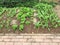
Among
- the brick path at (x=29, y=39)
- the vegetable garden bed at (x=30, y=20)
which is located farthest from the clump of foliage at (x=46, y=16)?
the brick path at (x=29, y=39)

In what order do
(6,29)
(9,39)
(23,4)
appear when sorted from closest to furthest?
1. (9,39)
2. (6,29)
3. (23,4)

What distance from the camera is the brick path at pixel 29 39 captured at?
19.1 feet

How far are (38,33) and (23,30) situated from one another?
434mm

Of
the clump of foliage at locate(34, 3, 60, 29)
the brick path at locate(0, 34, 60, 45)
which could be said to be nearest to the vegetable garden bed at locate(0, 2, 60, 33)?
the clump of foliage at locate(34, 3, 60, 29)

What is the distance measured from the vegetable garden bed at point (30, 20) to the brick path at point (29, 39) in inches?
8.0

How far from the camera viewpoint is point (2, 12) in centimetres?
675

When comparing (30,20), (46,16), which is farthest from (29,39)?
(46,16)

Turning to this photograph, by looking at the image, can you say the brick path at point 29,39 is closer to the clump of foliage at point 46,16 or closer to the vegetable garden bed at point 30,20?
the vegetable garden bed at point 30,20

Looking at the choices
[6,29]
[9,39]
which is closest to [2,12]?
[6,29]

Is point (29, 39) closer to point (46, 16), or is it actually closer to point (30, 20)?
point (30, 20)

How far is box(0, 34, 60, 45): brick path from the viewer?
582 cm

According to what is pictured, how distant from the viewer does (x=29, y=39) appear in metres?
5.96

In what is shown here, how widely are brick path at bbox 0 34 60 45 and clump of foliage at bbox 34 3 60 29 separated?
0.39 m

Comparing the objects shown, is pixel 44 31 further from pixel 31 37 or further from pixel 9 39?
pixel 9 39
